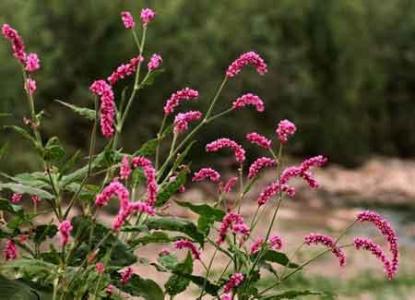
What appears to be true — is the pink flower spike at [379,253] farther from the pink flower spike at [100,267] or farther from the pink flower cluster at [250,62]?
the pink flower spike at [100,267]

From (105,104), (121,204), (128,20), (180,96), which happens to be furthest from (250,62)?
(121,204)

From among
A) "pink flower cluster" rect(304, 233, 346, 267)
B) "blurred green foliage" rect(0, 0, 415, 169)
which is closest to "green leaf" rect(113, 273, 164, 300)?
"pink flower cluster" rect(304, 233, 346, 267)

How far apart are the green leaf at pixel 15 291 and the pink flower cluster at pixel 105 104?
0.29m

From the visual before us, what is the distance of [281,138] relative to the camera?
2225 mm

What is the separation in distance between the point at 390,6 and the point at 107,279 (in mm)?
17986

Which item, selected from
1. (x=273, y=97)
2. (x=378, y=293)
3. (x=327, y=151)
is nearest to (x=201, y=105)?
(x=273, y=97)

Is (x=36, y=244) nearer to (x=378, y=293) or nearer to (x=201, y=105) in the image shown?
(x=378, y=293)

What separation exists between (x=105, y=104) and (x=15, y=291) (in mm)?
350

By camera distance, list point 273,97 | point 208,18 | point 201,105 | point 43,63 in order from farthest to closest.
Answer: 1. point 273,97
2. point 208,18
3. point 201,105
4. point 43,63

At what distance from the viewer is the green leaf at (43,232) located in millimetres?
2133

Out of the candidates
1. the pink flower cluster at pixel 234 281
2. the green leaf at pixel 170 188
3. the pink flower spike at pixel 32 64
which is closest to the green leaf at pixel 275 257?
the pink flower cluster at pixel 234 281

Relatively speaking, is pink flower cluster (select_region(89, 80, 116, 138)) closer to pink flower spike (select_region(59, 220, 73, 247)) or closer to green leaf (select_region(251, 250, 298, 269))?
pink flower spike (select_region(59, 220, 73, 247))

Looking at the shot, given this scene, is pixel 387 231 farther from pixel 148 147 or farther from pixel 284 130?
pixel 148 147

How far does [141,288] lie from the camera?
2.15 metres
